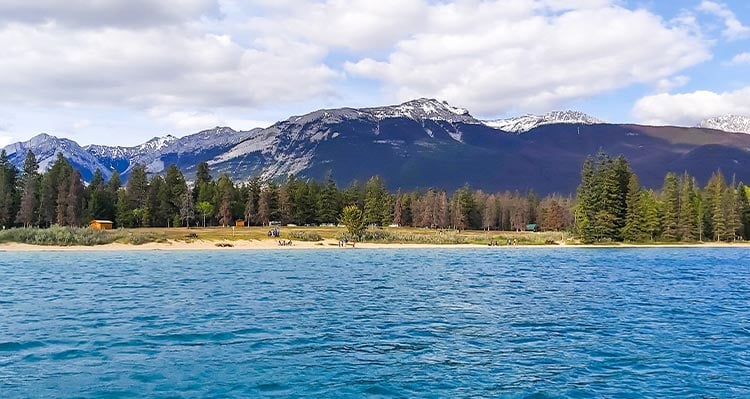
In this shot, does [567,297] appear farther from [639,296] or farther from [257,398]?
[257,398]

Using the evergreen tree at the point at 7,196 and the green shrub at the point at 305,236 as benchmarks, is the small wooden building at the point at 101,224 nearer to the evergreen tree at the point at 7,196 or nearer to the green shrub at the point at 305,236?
the evergreen tree at the point at 7,196

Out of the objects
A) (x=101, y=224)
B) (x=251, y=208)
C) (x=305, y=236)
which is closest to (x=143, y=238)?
(x=101, y=224)

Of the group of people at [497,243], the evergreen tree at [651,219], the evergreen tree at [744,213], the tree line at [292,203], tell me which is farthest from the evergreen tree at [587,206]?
the evergreen tree at [744,213]

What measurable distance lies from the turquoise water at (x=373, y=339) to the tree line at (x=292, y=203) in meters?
86.2

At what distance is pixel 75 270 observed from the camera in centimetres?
5753

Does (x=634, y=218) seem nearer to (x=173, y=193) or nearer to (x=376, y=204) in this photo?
(x=376, y=204)

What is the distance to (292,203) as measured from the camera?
512 ft

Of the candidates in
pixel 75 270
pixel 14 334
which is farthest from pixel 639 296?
pixel 75 270

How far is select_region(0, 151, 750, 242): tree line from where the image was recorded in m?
127

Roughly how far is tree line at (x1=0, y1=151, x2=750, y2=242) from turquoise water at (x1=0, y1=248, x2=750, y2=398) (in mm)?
86212

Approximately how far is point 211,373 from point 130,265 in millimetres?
50413

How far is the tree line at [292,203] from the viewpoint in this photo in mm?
127312

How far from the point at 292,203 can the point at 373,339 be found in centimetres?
13410

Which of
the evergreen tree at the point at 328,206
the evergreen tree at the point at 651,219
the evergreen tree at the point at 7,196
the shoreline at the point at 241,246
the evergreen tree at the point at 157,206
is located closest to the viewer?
the shoreline at the point at 241,246
